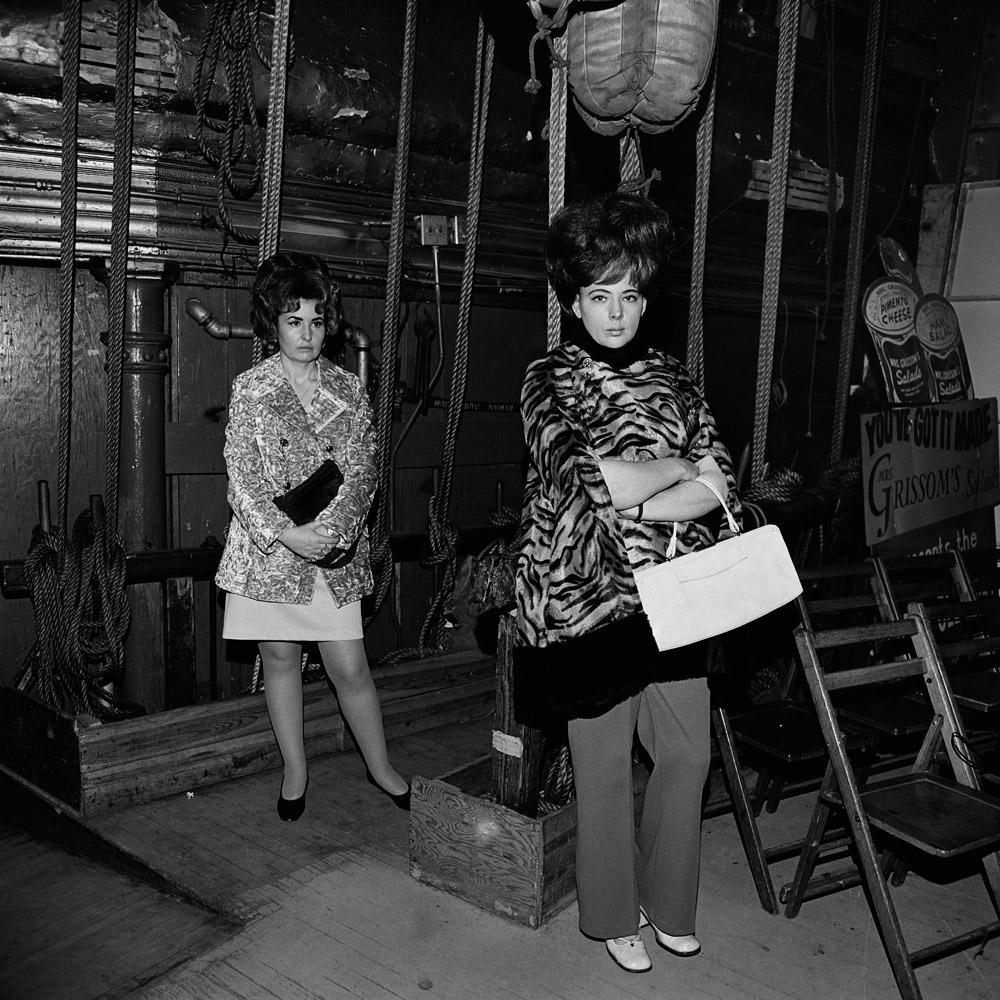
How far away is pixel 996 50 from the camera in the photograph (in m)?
6.50

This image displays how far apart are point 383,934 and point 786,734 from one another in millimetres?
1391

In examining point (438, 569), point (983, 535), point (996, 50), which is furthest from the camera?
point (996, 50)

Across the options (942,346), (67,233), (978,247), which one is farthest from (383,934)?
(978,247)

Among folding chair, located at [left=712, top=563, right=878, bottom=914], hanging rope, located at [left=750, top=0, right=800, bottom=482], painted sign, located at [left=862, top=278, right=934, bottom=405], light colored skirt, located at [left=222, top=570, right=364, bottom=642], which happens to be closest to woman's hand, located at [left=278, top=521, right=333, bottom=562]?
light colored skirt, located at [left=222, top=570, right=364, bottom=642]

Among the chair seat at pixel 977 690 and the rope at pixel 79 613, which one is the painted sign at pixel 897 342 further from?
the rope at pixel 79 613

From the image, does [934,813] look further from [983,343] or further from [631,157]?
[983,343]

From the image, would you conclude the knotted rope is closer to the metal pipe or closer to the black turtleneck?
the black turtleneck

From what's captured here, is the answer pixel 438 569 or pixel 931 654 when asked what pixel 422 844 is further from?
pixel 438 569

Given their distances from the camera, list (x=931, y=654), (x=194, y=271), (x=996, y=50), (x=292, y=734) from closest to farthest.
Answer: (x=931, y=654), (x=292, y=734), (x=194, y=271), (x=996, y=50)

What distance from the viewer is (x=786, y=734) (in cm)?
334

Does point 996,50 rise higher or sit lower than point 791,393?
higher

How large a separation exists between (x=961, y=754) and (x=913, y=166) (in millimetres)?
5269

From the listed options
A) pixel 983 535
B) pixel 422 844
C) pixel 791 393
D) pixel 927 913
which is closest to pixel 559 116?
pixel 422 844

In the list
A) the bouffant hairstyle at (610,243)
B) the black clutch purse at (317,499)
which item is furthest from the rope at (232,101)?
the bouffant hairstyle at (610,243)
